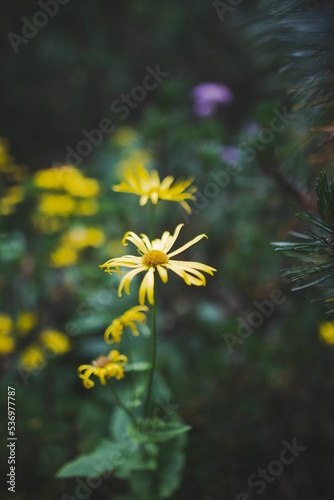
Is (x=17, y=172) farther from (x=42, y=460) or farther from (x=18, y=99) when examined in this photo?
(x=18, y=99)

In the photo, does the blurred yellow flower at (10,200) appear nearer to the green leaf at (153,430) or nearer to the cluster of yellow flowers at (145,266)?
the cluster of yellow flowers at (145,266)

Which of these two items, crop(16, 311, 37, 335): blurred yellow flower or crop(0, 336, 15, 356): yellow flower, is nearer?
crop(0, 336, 15, 356): yellow flower

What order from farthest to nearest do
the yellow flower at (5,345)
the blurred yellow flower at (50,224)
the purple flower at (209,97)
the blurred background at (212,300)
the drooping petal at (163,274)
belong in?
the purple flower at (209,97), the blurred yellow flower at (50,224), the yellow flower at (5,345), the blurred background at (212,300), the drooping petal at (163,274)

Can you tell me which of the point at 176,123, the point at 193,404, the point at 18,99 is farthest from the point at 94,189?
the point at 18,99

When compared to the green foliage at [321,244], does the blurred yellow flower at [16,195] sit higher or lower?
higher

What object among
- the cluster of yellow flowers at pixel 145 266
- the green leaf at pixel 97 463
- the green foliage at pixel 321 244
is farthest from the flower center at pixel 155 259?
the green leaf at pixel 97 463

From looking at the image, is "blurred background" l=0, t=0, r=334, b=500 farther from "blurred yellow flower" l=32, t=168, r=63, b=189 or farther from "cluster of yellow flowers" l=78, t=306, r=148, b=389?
"cluster of yellow flowers" l=78, t=306, r=148, b=389

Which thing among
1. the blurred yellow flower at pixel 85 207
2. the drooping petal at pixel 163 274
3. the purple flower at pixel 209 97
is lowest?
the blurred yellow flower at pixel 85 207

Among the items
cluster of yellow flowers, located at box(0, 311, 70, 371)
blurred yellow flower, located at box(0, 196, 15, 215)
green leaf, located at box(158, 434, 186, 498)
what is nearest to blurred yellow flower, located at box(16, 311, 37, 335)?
cluster of yellow flowers, located at box(0, 311, 70, 371)
